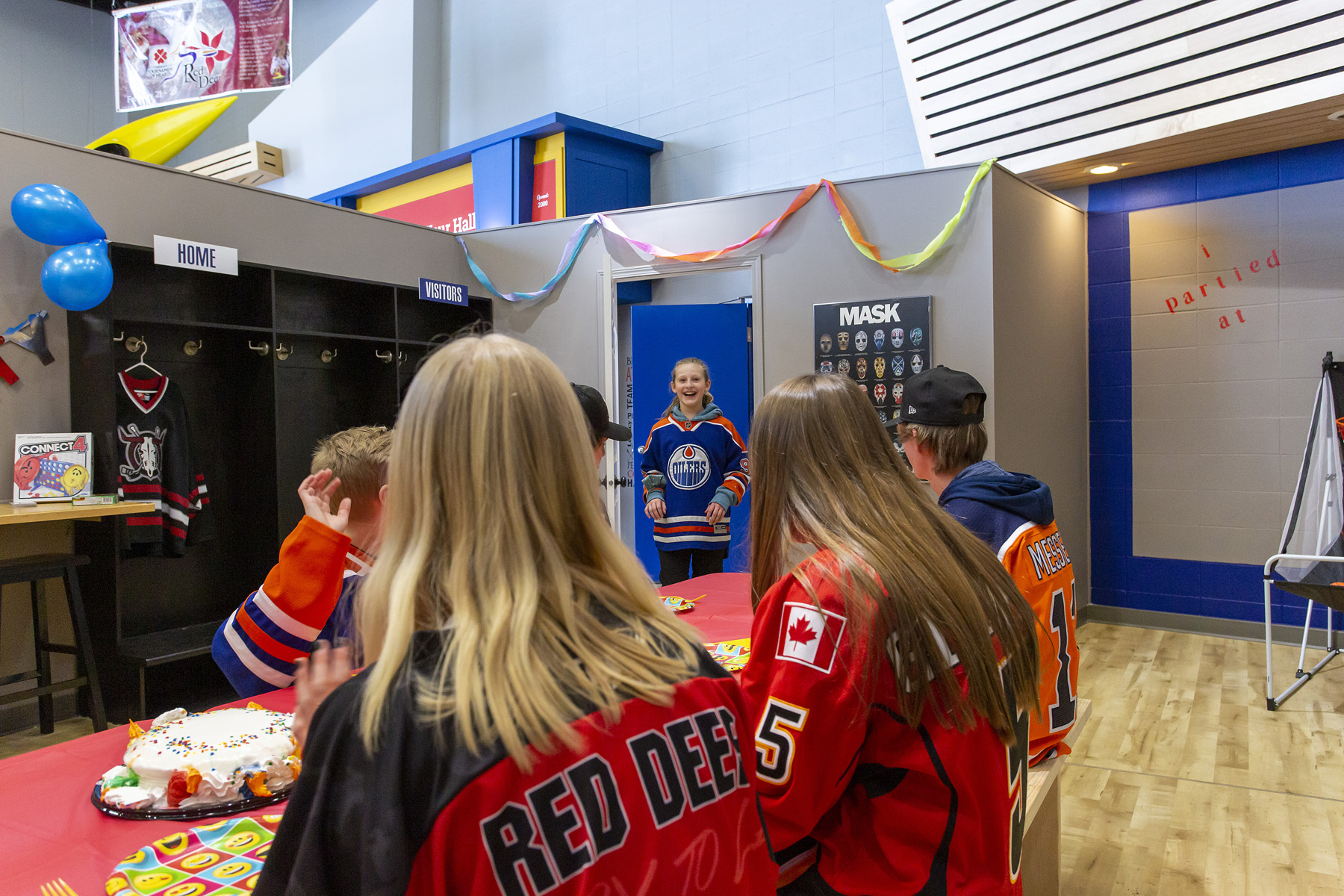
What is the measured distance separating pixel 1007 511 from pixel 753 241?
3.41 meters

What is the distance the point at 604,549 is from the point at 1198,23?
15.2 feet

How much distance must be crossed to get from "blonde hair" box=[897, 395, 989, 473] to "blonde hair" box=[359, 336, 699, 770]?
4.14ft

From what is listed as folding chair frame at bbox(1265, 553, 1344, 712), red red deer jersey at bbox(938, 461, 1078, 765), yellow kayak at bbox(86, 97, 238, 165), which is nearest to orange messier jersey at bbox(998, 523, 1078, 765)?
red red deer jersey at bbox(938, 461, 1078, 765)

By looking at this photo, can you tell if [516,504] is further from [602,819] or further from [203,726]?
[203,726]

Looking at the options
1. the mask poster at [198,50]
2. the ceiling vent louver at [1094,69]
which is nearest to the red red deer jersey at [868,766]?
the ceiling vent louver at [1094,69]

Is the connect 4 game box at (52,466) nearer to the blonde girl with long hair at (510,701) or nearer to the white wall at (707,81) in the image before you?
the blonde girl with long hair at (510,701)

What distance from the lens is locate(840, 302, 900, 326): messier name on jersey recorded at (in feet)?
14.8

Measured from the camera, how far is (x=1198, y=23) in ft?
13.3

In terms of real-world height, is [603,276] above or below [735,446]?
above

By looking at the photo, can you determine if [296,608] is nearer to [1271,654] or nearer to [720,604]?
[720,604]

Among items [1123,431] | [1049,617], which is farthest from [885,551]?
[1123,431]

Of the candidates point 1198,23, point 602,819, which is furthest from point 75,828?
point 1198,23

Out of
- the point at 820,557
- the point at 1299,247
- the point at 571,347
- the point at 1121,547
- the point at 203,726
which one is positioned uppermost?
the point at 1299,247

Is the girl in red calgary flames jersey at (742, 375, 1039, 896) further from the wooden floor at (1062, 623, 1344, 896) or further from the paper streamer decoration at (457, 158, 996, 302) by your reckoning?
the paper streamer decoration at (457, 158, 996, 302)
